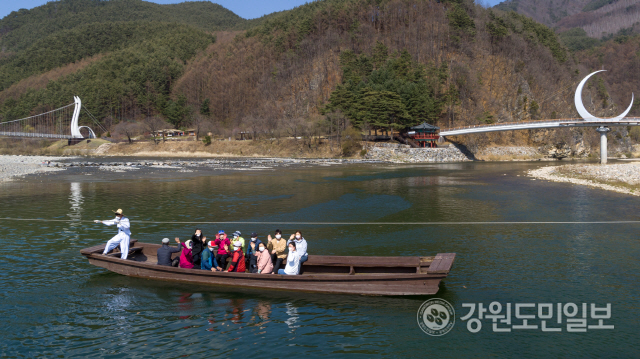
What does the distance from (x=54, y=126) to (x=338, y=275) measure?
17503 cm

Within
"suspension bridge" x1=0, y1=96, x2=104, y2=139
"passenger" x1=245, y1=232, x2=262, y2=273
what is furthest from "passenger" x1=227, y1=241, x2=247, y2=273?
"suspension bridge" x1=0, y1=96, x2=104, y2=139

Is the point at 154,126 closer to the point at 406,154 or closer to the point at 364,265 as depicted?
the point at 406,154

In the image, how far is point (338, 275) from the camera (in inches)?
607

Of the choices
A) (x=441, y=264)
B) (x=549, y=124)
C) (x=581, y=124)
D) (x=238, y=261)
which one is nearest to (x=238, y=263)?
(x=238, y=261)

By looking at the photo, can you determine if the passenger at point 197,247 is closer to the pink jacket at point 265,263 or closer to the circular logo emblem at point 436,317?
the pink jacket at point 265,263

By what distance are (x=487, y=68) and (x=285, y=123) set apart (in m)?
59.9

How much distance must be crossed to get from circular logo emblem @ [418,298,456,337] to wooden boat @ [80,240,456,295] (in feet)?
1.53

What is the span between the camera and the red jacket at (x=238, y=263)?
54.6ft

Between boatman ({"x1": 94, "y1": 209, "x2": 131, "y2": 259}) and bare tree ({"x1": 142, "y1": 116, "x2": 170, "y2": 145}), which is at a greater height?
bare tree ({"x1": 142, "y1": 116, "x2": 170, "y2": 145})

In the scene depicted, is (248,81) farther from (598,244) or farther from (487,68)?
(598,244)

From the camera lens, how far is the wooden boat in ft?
48.9

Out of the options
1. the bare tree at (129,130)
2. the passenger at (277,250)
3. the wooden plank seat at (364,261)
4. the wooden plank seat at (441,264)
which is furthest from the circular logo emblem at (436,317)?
A: the bare tree at (129,130)

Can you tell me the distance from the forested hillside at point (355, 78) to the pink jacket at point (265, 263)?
269ft

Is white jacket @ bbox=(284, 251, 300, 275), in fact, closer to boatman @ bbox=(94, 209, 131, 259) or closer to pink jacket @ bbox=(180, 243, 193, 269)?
pink jacket @ bbox=(180, 243, 193, 269)
